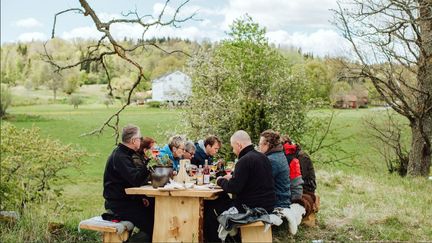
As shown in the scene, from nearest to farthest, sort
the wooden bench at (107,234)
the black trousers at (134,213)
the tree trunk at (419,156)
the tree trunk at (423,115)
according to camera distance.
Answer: the wooden bench at (107,234) → the black trousers at (134,213) → the tree trunk at (423,115) → the tree trunk at (419,156)

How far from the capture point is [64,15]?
6.70 meters

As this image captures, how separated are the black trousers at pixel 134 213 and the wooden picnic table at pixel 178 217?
163 millimetres

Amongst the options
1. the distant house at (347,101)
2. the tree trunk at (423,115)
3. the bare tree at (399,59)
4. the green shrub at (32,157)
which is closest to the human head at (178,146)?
the green shrub at (32,157)

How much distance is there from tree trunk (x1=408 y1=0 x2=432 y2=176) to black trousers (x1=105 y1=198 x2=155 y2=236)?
362 inches

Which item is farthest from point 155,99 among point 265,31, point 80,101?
point 265,31

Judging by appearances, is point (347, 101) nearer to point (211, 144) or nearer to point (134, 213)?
point (211, 144)

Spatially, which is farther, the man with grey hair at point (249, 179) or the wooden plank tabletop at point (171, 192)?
the wooden plank tabletop at point (171, 192)

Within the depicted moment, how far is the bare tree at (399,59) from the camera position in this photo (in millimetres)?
12562

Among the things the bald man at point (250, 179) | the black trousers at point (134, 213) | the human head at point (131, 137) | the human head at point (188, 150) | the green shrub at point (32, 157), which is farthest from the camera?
the green shrub at point (32, 157)

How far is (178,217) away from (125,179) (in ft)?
2.26

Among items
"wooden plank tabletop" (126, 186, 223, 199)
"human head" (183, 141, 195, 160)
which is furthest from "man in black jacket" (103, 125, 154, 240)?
"human head" (183, 141, 195, 160)

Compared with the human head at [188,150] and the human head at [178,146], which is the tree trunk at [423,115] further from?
the human head at [178,146]

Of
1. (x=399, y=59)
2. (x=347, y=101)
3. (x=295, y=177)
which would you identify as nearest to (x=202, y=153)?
(x=295, y=177)

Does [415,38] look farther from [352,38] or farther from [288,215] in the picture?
[288,215]
